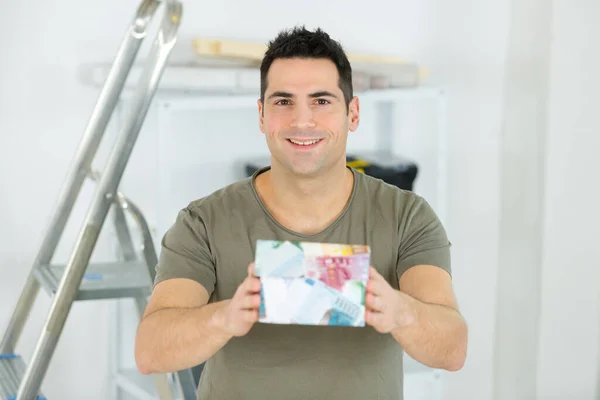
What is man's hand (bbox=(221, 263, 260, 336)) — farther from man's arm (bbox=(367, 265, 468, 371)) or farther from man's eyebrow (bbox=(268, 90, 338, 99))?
man's eyebrow (bbox=(268, 90, 338, 99))

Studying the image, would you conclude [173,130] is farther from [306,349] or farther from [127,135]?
[306,349]

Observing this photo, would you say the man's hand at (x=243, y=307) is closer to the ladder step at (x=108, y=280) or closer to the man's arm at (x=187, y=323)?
the man's arm at (x=187, y=323)

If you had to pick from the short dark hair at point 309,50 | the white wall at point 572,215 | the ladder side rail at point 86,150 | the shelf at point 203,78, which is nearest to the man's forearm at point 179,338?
the short dark hair at point 309,50

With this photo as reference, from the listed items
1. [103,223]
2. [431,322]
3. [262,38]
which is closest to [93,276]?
[103,223]

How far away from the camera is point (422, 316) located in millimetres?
1423

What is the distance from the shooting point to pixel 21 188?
2.64 m

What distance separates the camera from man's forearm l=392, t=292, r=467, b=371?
140cm

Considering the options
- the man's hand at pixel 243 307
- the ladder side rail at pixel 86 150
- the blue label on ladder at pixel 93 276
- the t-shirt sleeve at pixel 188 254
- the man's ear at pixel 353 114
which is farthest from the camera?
the blue label on ladder at pixel 93 276

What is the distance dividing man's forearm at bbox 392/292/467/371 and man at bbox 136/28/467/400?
2 cm

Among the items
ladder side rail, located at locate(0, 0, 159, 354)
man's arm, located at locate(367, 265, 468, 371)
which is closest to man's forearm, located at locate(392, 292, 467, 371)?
man's arm, located at locate(367, 265, 468, 371)

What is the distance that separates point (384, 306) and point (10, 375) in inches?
42.0

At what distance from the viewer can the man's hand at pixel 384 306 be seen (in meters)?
1.29

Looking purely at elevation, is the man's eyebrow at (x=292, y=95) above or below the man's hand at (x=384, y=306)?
above

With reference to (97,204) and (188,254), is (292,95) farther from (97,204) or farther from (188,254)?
(97,204)
